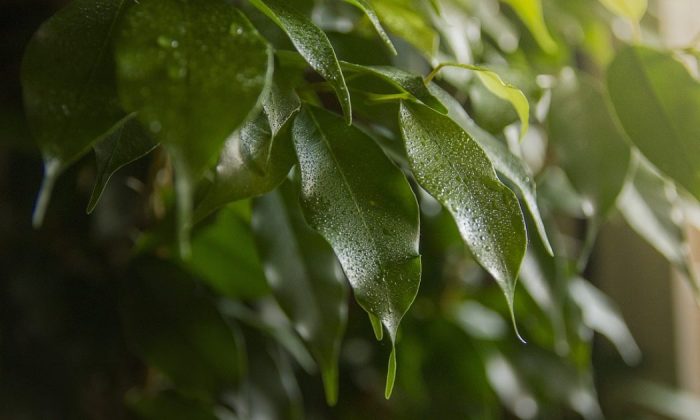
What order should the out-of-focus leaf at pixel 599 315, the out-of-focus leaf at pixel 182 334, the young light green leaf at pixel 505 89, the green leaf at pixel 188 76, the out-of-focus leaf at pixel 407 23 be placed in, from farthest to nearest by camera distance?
the out-of-focus leaf at pixel 599 315, the out-of-focus leaf at pixel 182 334, the out-of-focus leaf at pixel 407 23, the young light green leaf at pixel 505 89, the green leaf at pixel 188 76

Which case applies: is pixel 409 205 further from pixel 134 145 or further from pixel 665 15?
pixel 665 15

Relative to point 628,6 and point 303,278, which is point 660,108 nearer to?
point 628,6

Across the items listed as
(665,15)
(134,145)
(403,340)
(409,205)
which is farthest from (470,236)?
(665,15)

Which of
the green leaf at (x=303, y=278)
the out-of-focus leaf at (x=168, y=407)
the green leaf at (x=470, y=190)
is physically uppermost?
the green leaf at (x=470, y=190)

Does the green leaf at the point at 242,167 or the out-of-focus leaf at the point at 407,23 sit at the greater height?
the green leaf at the point at 242,167

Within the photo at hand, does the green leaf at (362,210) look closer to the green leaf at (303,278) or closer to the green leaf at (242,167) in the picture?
the green leaf at (242,167)

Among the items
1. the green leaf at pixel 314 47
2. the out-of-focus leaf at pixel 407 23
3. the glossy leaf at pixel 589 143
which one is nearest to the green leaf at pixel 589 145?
the glossy leaf at pixel 589 143

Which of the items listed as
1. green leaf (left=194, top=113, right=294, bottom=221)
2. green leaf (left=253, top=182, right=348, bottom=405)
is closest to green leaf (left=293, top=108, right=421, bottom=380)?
green leaf (left=194, top=113, right=294, bottom=221)

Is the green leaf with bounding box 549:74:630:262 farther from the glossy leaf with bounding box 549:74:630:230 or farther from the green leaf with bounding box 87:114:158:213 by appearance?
the green leaf with bounding box 87:114:158:213
